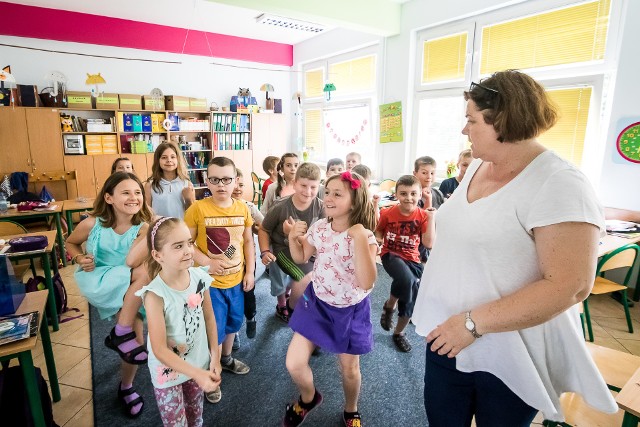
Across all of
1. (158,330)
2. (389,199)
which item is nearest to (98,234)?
(158,330)

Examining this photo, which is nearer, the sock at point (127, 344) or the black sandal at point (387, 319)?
the sock at point (127, 344)

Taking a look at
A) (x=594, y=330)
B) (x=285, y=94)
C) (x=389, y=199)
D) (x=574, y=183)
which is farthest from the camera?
(x=285, y=94)

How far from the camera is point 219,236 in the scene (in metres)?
2.02

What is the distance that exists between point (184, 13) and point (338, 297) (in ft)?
19.3

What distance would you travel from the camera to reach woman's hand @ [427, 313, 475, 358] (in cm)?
92

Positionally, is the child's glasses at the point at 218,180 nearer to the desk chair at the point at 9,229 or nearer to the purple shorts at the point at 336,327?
the purple shorts at the point at 336,327

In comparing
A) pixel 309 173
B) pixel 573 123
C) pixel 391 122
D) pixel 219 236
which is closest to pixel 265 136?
pixel 391 122

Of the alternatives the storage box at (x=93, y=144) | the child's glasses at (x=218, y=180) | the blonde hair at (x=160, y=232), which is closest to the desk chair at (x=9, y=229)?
the child's glasses at (x=218, y=180)

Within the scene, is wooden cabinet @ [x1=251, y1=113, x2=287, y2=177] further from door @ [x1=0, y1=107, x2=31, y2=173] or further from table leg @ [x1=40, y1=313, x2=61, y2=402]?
table leg @ [x1=40, y1=313, x2=61, y2=402]

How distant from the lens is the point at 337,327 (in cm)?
163

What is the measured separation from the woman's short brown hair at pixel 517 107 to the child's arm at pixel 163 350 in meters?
1.29

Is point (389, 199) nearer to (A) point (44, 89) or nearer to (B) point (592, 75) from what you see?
(B) point (592, 75)

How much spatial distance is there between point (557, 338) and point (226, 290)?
159 cm

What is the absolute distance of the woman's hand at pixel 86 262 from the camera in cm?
180
